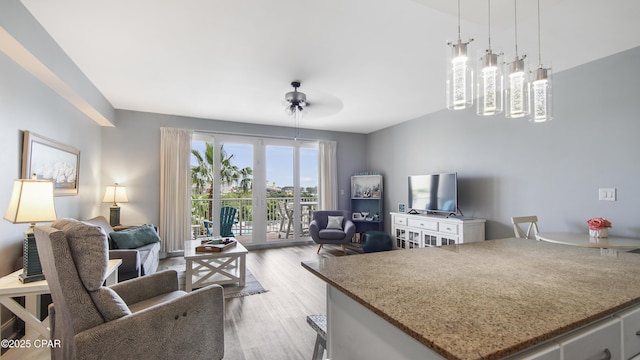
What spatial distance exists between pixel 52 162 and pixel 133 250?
1244 millimetres

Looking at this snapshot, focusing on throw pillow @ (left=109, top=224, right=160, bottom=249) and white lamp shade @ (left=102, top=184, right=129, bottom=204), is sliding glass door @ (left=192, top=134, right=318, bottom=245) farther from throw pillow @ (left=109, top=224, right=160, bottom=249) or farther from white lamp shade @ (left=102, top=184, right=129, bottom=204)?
throw pillow @ (left=109, top=224, right=160, bottom=249)

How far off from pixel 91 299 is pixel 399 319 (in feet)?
4.64

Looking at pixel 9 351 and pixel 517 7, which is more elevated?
pixel 517 7

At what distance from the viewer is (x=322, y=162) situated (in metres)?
6.18

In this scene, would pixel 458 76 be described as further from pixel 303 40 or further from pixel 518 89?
pixel 303 40

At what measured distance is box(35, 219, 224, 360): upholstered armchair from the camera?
1304 mm

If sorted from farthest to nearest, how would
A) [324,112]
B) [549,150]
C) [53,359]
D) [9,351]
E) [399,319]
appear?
[324,112], [549,150], [9,351], [53,359], [399,319]

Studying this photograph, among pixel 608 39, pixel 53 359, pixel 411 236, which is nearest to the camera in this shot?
pixel 53 359

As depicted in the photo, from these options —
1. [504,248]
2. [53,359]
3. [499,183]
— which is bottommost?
[53,359]

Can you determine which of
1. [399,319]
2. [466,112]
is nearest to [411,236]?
[466,112]

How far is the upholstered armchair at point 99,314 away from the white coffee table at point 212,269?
1557 mm

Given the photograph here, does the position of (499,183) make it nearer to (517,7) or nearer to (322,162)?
(517,7)

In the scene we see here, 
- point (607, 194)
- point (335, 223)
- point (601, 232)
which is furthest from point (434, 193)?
point (601, 232)

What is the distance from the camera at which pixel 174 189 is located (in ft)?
16.1
